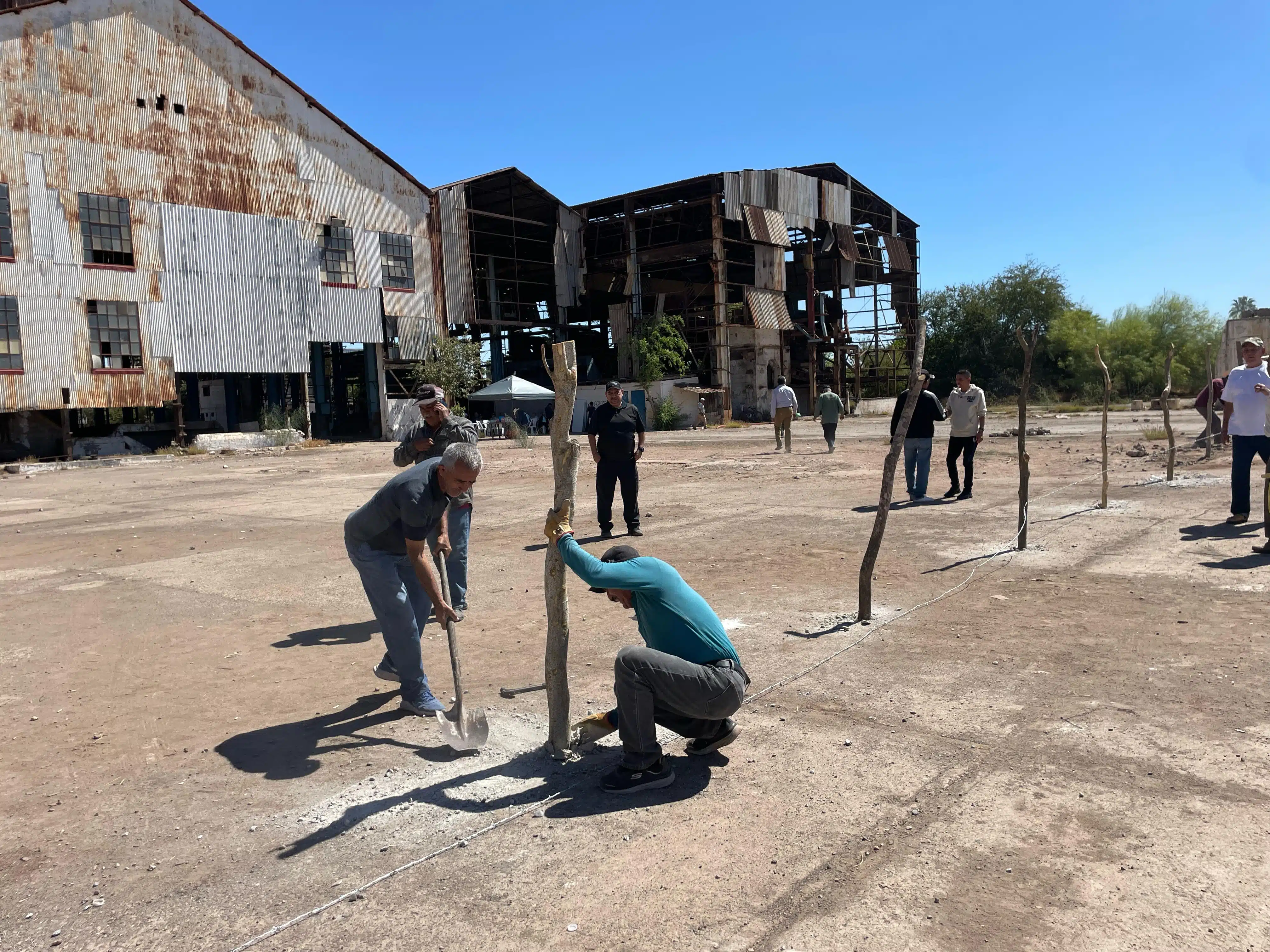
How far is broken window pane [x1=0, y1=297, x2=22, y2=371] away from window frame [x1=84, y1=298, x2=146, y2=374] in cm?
177

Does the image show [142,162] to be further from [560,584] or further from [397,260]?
[560,584]

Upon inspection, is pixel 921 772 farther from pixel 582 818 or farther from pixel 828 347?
pixel 828 347

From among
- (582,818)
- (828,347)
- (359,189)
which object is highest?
(359,189)

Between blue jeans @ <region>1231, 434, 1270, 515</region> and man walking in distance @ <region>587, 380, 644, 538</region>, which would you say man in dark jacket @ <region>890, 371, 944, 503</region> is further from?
man walking in distance @ <region>587, 380, 644, 538</region>

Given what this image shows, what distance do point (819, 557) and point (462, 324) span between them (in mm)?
32228

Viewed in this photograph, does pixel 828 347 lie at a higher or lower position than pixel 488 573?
higher

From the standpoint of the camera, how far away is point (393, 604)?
4918 millimetres

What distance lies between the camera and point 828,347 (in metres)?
46.7

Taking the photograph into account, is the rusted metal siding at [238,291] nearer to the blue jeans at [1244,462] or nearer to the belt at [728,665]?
the blue jeans at [1244,462]

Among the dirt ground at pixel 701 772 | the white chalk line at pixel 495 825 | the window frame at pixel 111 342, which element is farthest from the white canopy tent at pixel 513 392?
the white chalk line at pixel 495 825

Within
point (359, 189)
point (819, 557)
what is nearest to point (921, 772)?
point (819, 557)

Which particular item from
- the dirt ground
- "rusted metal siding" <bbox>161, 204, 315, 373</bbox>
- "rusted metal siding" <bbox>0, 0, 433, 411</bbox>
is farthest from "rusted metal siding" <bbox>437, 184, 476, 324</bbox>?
the dirt ground

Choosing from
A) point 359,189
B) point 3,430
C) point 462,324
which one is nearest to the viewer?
point 3,430

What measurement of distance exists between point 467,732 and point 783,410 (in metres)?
17.9
